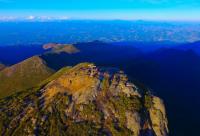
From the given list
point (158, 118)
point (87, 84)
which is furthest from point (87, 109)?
point (158, 118)

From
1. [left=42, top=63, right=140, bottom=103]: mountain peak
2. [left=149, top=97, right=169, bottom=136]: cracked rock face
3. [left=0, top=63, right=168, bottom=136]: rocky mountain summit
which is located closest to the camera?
[left=0, top=63, right=168, bottom=136]: rocky mountain summit

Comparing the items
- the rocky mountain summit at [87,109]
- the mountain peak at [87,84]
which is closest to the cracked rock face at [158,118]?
the rocky mountain summit at [87,109]

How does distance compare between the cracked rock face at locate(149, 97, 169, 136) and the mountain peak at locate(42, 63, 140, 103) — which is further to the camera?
the mountain peak at locate(42, 63, 140, 103)

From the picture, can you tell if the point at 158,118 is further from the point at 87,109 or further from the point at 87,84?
the point at 87,84

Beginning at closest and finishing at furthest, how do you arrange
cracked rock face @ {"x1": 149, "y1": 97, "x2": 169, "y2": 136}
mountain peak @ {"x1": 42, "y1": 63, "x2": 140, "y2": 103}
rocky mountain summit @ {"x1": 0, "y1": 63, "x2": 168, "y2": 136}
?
rocky mountain summit @ {"x1": 0, "y1": 63, "x2": 168, "y2": 136} < cracked rock face @ {"x1": 149, "y1": 97, "x2": 169, "y2": 136} < mountain peak @ {"x1": 42, "y1": 63, "x2": 140, "y2": 103}

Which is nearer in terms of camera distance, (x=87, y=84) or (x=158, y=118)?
(x=158, y=118)

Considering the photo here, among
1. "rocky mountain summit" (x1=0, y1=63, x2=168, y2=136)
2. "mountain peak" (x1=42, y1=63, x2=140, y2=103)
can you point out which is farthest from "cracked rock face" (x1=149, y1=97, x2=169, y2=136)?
"mountain peak" (x1=42, y1=63, x2=140, y2=103)

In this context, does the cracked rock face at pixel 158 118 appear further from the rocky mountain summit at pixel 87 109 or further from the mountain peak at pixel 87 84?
the mountain peak at pixel 87 84

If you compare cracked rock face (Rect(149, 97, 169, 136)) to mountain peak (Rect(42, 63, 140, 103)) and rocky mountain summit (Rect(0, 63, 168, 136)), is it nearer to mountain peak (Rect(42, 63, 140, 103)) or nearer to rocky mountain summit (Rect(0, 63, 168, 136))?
rocky mountain summit (Rect(0, 63, 168, 136))

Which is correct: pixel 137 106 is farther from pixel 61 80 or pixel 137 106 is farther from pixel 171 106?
pixel 171 106
